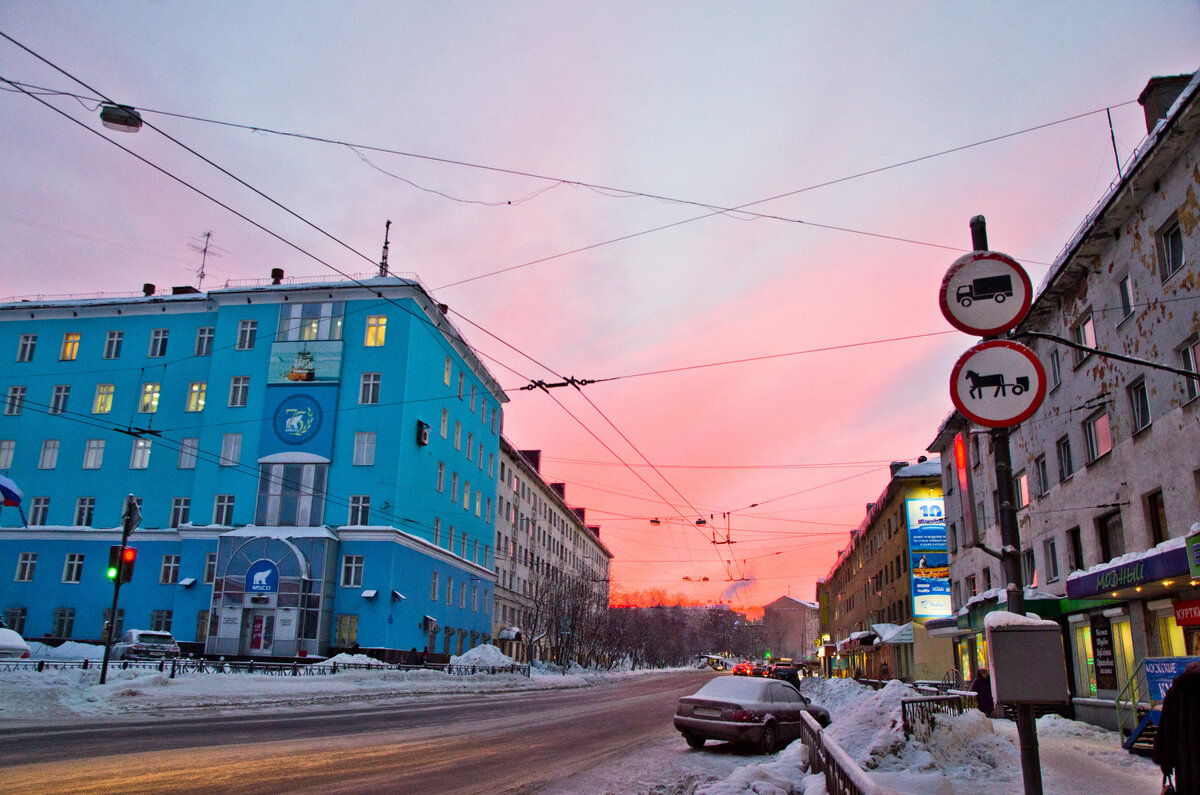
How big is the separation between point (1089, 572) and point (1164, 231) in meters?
8.23

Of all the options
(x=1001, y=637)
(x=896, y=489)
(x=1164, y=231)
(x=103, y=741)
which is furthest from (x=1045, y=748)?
(x=896, y=489)

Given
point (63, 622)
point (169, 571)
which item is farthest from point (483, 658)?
point (63, 622)

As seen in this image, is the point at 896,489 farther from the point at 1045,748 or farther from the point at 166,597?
the point at 166,597

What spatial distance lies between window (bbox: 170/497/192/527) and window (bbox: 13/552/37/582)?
323 inches

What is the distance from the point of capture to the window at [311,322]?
1811 inches

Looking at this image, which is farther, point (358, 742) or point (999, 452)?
point (358, 742)

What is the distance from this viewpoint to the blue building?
41.5 meters

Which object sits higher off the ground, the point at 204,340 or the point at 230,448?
the point at 204,340

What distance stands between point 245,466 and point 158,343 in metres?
11.5

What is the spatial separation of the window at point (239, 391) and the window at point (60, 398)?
12.1 metres

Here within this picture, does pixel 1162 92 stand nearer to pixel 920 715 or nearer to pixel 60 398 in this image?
pixel 920 715

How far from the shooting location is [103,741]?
1154cm

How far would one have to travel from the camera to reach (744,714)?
14.6 metres

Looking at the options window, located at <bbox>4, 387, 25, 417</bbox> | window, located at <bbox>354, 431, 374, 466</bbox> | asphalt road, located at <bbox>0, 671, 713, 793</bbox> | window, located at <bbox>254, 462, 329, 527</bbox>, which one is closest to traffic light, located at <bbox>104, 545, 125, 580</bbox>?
asphalt road, located at <bbox>0, 671, 713, 793</bbox>
